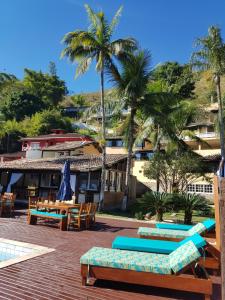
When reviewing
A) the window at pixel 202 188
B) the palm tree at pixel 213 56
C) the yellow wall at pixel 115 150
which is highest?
the palm tree at pixel 213 56

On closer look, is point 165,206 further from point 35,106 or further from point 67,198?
point 35,106

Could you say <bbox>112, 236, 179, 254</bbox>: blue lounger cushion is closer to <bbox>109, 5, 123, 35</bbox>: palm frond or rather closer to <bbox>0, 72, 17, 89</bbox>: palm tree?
<bbox>109, 5, 123, 35</bbox>: palm frond

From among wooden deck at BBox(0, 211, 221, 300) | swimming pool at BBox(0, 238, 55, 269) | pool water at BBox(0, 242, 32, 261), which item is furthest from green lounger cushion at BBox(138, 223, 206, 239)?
pool water at BBox(0, 242, 32, 261)

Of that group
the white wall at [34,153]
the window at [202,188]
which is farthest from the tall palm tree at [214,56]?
the white wall at [34,153]

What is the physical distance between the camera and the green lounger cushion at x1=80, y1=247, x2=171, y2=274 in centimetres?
497

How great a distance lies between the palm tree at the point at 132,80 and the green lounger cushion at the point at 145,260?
15.2 metres

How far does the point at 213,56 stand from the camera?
70.0ft

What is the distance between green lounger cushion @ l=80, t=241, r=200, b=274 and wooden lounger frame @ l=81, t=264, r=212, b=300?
0.08m

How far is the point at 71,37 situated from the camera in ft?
65.8

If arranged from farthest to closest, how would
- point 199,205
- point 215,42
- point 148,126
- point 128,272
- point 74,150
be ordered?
1. point 74,150
2. point 148,126
3. point 215,42
4. point 199,205
5. point 128,272

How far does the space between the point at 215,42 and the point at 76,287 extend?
21.2 meters

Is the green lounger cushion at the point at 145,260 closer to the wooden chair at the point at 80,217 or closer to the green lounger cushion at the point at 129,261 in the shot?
the green lounger cushion at the point at 129,261

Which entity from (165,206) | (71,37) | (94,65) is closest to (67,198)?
(165,206)

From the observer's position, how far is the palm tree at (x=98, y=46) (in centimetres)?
1972
